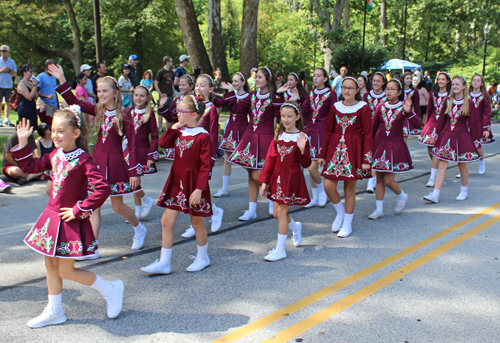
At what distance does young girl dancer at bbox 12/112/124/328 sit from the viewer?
3.58 metres

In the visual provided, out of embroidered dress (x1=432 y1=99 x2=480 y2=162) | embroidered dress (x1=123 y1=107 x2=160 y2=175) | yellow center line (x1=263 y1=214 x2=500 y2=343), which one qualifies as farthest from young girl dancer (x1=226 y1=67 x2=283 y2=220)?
embroidered dress (x1=432 y1=99 x2=480 y2=162)

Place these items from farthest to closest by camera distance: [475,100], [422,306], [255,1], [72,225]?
[255,1], [475,100], [422,306], [72,225]

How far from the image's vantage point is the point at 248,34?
18438mm

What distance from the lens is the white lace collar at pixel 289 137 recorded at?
5.21m

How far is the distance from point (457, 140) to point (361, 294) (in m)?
4.54

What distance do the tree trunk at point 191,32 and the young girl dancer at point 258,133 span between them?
1114cm

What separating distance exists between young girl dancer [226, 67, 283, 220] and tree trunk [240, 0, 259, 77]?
37.9 ft

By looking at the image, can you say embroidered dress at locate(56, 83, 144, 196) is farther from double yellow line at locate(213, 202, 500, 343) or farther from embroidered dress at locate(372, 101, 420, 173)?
embroidered dress at locate(372, 101, 420, 173)

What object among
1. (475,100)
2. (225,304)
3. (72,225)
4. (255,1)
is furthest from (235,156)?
(255,1)

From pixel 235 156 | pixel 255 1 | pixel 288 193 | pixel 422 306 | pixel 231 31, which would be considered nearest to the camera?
pixel 422 306

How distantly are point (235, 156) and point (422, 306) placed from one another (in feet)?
11.7

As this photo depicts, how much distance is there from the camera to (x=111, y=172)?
17.3 feet

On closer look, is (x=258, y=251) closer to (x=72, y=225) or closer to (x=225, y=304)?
(x=225, y=304)

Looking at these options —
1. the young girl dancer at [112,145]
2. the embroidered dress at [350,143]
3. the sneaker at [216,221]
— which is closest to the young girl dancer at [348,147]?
the embroidered dress at [350,143]
